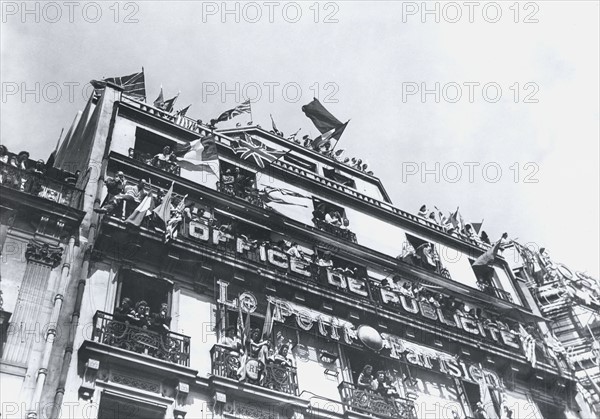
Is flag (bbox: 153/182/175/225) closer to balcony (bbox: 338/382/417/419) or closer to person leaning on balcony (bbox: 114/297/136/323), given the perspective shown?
person leaning on balcony (bbox: 114/297/136/323)

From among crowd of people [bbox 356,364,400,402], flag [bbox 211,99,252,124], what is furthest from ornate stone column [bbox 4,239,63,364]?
flag [bbox 211,99,252,124]

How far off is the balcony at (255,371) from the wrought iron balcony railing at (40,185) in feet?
23.0

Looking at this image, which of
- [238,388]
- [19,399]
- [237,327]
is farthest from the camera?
[237,327]

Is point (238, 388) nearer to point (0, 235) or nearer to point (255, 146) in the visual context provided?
point (0, 235)

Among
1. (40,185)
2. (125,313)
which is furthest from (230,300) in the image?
(40,185)

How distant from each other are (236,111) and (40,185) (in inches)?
543

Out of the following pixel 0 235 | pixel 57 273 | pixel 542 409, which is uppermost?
pixel 0 235

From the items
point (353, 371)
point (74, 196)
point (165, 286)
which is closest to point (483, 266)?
point (353, 371)

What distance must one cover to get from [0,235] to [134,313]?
4523 millimetres

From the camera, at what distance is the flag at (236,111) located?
32.0 meters

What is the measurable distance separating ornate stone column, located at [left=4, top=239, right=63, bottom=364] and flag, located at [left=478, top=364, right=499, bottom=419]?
607 inches

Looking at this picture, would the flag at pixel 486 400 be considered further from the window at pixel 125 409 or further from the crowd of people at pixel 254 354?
the window at pixel 125 409

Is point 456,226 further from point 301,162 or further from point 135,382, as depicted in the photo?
point 135,382

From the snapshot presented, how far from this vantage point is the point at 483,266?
109 feet
